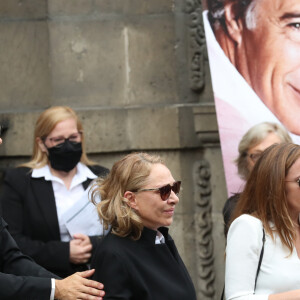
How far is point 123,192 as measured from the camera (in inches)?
149

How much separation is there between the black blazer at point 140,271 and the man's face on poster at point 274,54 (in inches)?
78.2

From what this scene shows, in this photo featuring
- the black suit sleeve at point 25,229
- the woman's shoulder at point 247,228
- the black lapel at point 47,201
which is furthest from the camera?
the black lapel at point 47,201

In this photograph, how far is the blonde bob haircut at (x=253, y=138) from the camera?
5203mm

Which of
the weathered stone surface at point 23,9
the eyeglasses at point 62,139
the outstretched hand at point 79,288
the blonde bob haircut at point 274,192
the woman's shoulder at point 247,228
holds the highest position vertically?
the weathered stone surface at point 23,9

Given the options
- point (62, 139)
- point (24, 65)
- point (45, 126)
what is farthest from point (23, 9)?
point (62, 139)

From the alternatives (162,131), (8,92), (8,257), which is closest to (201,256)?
(162,131)

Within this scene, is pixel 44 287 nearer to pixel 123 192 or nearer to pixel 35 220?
pixel 123 192

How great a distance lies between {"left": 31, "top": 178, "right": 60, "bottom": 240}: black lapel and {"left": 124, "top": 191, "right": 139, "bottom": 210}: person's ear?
1426mm

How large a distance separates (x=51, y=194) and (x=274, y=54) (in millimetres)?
1725

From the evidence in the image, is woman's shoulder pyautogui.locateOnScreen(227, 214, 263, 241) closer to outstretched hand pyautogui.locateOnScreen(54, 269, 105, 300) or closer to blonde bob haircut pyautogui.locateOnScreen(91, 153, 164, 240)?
blonde bob haircut pyautogui.locateOnScreen(91, 153, 164, 240)

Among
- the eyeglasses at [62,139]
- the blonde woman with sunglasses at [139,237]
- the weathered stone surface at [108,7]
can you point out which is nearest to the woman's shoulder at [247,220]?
the blonde woman with sunglasses at [139,237]

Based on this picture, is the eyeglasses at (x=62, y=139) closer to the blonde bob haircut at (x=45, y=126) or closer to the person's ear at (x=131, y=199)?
the blonde bob haircut at (x=45, y=126)

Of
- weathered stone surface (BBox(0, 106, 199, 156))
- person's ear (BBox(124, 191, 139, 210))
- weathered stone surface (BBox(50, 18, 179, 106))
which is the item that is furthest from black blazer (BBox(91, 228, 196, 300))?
weathered stone surface (BBox(50, 18, 179, 106))

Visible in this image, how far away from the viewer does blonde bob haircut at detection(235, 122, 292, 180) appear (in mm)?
5203
